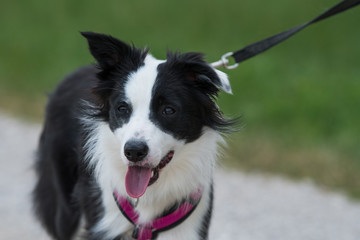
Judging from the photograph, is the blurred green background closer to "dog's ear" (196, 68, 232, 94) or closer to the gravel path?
the gravel path

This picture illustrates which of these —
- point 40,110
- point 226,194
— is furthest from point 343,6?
point 40,110

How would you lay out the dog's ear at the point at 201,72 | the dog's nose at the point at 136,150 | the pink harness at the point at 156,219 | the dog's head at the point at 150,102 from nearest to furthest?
the dog's nose at the point at 136,150 < the dog's head at the point at 150,102 < the dog's ear at the point at 201,72 < the pink harness at the point at 156,219

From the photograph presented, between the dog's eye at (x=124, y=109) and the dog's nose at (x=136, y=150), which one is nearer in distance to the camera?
the dog's nose at (x=136, y=150)

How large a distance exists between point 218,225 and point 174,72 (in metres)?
2.49

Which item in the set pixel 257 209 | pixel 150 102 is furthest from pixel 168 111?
pixel 257 209

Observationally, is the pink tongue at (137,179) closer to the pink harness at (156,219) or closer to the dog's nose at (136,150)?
the dog's nose at (136,150)

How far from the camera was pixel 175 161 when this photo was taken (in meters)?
3.38

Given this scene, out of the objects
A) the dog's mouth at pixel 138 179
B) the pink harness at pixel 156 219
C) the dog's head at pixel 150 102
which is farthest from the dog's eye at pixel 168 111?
the pink harness at pixel 156 219

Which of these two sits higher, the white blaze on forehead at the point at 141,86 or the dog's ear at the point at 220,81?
the white blaze on forehead at the point at 141,86

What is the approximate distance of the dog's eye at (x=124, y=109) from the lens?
3191mm

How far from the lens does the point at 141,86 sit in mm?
3180

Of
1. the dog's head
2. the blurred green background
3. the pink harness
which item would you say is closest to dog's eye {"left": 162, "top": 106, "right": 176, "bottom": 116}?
the dog's head

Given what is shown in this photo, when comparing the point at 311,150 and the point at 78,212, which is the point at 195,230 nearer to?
the point at 78,212

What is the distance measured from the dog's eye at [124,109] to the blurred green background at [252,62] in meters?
3.76
